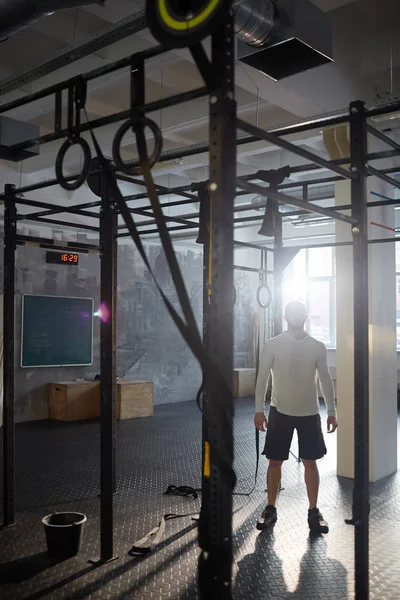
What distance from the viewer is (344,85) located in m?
5.28

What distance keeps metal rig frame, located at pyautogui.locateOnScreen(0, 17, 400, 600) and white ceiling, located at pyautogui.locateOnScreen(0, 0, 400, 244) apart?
1.22m

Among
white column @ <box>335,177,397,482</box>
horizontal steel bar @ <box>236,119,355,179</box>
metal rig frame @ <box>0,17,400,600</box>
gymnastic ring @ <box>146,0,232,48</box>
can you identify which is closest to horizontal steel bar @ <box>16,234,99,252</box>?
metal rig frame @ <box>0,17,400,600</box>

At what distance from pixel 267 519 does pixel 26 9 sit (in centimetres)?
375

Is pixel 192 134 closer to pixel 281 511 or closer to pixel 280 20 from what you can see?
pixel 280 20

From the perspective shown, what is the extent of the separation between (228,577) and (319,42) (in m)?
3.31

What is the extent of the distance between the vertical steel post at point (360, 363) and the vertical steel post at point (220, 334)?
123 cm

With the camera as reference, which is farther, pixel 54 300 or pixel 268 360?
pixel 54 300

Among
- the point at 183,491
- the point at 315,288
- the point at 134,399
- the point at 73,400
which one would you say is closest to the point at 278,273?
the point at 183,491

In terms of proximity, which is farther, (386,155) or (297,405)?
(297,405)

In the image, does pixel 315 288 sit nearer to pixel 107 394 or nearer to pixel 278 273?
pixel 278 273

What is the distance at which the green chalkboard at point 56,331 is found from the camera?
29.6ft

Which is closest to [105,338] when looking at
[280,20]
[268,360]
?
[268,360]

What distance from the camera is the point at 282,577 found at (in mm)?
3469

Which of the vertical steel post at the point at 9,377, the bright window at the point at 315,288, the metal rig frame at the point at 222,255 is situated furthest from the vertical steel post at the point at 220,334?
the bright window at the point at 315,288
